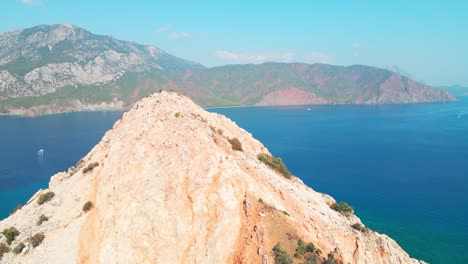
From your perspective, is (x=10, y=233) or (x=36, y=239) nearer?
(x=36, y=239)

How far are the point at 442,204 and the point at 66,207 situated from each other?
97019mm

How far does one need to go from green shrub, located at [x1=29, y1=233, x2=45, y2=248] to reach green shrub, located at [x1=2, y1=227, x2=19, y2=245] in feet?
14.1

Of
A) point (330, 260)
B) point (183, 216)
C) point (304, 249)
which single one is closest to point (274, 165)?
point (304, 249)

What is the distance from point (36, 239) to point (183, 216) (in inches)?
890

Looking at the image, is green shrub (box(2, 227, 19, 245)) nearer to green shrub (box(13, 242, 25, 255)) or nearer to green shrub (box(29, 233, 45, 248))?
green shrub (box(13, 242, 25, 255))

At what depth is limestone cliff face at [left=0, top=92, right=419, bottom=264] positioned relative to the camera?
152ft

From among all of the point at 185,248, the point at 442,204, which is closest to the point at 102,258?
the point at 185,248

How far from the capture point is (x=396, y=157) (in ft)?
535

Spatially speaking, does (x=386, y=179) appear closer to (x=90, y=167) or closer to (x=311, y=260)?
(x=311, y=260)

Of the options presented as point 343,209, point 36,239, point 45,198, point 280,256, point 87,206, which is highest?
point 280,256

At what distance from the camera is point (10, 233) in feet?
182

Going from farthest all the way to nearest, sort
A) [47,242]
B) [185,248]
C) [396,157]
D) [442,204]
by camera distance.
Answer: [396,157] → [442,204] → [47,242] → [185,248]

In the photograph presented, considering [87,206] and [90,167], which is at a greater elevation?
[90,167]

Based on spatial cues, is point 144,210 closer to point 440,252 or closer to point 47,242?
point 47,242
